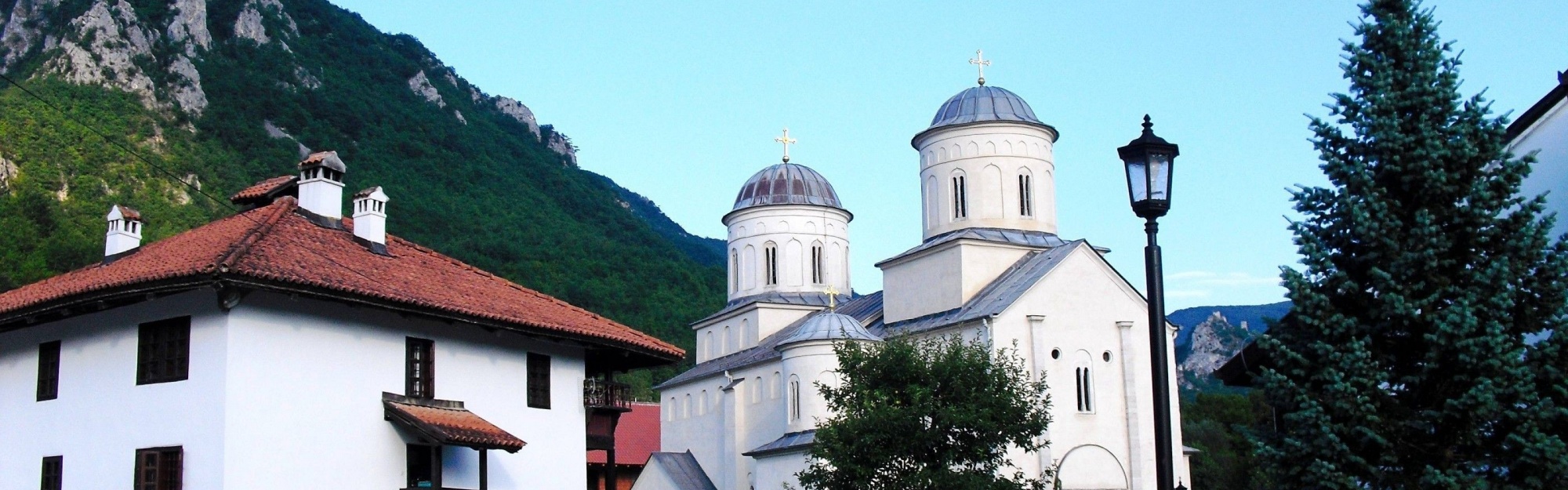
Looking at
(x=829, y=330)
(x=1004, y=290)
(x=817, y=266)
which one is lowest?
(x=829, y=330)

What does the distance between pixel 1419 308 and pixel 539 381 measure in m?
11.3

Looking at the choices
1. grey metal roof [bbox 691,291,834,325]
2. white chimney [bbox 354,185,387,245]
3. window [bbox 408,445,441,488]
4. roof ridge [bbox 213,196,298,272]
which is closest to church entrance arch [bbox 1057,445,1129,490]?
grey metal roof [bbox 691,291,834,325]

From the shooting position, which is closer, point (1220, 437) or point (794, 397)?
point (794, 397)

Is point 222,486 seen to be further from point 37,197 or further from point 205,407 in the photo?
point 37,197

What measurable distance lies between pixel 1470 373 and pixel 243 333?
11.7 metres

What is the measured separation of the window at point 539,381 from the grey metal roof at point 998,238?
15965 millimetres

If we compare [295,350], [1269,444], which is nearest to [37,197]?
[295,350]

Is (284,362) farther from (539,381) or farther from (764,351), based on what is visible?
(764,351)

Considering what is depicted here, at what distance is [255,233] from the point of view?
16469 mm

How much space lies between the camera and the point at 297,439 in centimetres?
1606

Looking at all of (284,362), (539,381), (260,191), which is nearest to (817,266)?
(539,381)

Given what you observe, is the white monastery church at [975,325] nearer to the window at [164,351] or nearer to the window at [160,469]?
the window at [164,351]

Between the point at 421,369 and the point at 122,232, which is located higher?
the point at 122,232

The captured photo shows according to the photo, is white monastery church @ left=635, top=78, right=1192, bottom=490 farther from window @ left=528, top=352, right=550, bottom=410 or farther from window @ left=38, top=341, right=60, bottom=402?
window @ left=38, top=341, right=60, bottom=402
